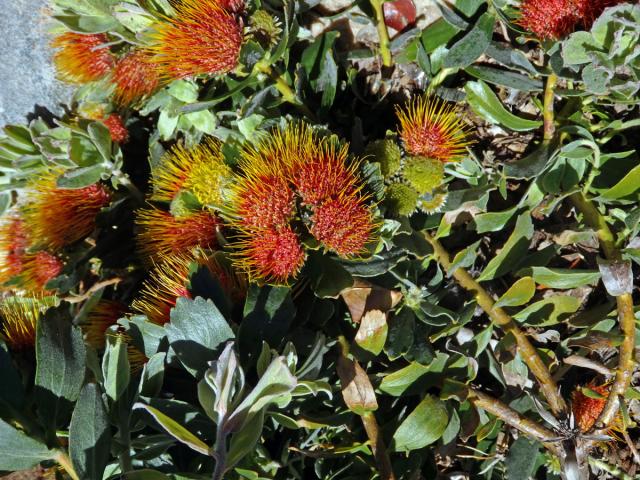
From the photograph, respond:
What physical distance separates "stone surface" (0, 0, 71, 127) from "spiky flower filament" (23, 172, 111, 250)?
349mm

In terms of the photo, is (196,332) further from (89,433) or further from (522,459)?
(522,459)

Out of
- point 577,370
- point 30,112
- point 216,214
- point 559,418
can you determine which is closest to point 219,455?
point 216,214

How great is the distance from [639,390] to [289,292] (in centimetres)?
96

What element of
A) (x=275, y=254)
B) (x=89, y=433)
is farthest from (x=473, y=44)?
(x=89, y=433)

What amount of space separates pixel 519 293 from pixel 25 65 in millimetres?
1666

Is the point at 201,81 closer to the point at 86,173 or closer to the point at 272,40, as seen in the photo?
the point at 272,40

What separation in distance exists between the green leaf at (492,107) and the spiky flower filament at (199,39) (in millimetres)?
624

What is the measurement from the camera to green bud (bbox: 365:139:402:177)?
4.81ft

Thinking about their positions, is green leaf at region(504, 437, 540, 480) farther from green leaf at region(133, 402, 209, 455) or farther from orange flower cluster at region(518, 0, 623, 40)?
orange flower cluster at region(518, 0, 623, 40)

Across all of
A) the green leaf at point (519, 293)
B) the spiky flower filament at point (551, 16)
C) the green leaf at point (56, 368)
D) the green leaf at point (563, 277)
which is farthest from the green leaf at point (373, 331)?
the spiky flower filament at point (551, 16)

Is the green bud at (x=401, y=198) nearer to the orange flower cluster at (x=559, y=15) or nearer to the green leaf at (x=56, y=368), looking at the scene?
the orange flower cluster at (x=559, y=15)

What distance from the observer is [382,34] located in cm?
170

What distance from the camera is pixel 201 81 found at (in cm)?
175

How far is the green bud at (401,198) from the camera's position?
1469 mm
